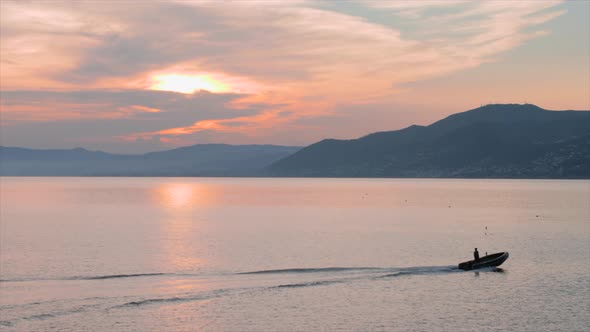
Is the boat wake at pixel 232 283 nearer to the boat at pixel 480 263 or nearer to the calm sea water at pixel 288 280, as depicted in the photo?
the calm sea water at pixel 288 280

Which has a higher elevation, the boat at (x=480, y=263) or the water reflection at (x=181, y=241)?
the water reflection at (x=181, y=241)

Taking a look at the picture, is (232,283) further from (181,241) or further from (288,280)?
(181,241)

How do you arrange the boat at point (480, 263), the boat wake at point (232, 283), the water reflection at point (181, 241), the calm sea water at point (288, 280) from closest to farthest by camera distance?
1. the calm sea water at point (288, 280)
2. the boat wake at point (232, 283)
3. the boat at point (480, 263)
4. the water reflection at point (181, 241)

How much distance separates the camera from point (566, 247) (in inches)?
4220

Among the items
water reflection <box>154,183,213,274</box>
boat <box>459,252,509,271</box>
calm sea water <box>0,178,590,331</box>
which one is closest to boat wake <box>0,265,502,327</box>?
calm sea water <box>0,178,590,331</box>

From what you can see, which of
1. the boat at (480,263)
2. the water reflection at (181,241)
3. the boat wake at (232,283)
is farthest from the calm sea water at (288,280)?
the boat at (480,263)

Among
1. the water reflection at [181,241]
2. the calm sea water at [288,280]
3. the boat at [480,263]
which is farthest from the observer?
the water reflection at [181,241]

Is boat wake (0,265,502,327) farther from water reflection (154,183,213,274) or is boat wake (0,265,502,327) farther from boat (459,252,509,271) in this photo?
water reflection (154,183,213,274)

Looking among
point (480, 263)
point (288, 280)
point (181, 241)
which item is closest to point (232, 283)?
point (288, 280)

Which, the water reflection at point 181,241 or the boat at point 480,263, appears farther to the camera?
the water reflection at point 181,241

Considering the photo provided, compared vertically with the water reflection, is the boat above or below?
below

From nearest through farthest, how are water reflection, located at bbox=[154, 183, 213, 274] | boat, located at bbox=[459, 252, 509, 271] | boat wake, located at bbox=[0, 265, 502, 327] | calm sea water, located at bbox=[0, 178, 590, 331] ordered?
calm sea water, located at bbox=[0, 178, 590, 331] → boat wake, located at bbox=[0, 265, 502, 327] → boat, located at bbox=[459, 252, 509, 271] → water reflection, located at bbox=[154, 183, 213, 274]

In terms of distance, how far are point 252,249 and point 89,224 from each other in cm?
6285

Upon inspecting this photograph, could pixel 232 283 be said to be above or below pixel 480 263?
above
